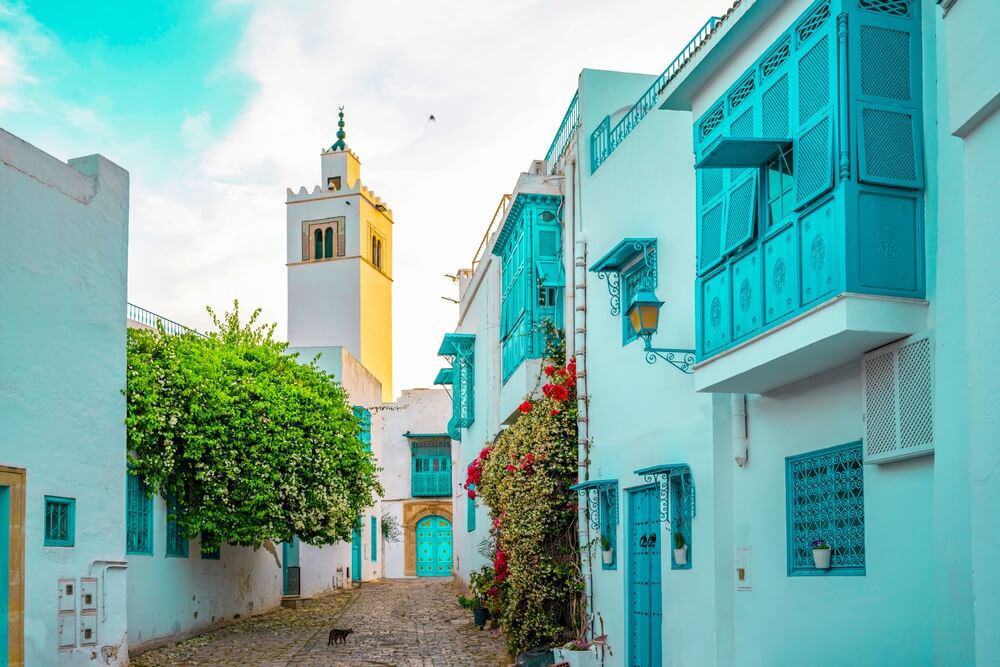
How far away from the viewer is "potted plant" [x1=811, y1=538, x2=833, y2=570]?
24.4 ft

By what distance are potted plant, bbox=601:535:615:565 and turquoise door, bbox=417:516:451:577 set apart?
1143 inches

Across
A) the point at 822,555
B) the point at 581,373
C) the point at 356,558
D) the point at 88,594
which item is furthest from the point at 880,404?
the point at 356,558

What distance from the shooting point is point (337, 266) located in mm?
51875

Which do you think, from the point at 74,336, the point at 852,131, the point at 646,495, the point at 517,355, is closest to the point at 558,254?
the point at 517,355

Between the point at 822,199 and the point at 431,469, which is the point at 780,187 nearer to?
the point at 822,199

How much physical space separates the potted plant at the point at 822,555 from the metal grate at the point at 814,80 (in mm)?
2819

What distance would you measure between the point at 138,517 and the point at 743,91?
11.2 m

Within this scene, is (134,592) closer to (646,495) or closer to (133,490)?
(133,490)

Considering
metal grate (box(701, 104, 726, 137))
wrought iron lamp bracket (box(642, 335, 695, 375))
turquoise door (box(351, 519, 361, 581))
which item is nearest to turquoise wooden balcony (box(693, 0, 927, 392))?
metal grate (box(701, 104, 726, 137))

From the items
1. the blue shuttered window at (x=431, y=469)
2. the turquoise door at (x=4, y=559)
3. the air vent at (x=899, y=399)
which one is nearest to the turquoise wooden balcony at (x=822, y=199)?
the air vent at (x=899, y=399)

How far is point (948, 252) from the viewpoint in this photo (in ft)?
20.6

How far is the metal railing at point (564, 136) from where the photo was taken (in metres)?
14.7

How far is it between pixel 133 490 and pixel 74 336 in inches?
145

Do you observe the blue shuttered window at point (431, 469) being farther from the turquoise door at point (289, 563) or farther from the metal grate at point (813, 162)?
the metal grate at point (813, 162)
